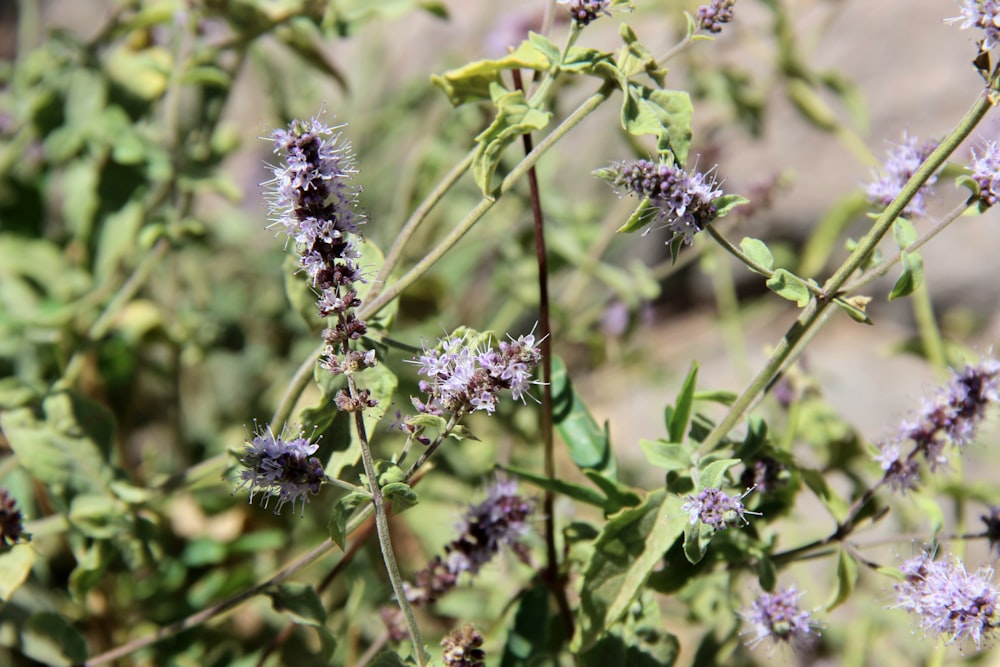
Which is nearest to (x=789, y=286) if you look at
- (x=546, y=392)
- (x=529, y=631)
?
(x=546, y=392)

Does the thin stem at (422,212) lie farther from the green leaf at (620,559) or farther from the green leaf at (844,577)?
the green leaf at (844,577)

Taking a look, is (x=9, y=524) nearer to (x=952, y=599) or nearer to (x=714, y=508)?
(x=714, y=508)

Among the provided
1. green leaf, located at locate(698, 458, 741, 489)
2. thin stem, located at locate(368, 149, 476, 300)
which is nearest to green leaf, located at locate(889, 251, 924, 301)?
green leaf, located at locate(698, 458, 741, 489)

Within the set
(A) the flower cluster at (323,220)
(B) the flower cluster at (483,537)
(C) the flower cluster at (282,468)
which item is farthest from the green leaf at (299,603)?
(A) the flower cluster at (323,220)

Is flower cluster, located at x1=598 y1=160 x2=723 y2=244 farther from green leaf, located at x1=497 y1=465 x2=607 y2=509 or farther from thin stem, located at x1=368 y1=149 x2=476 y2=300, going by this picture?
green leaf, located at x1=497 y1=465 x2=607 y2=509

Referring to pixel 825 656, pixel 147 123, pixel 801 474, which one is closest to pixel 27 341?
pixel 147 123
